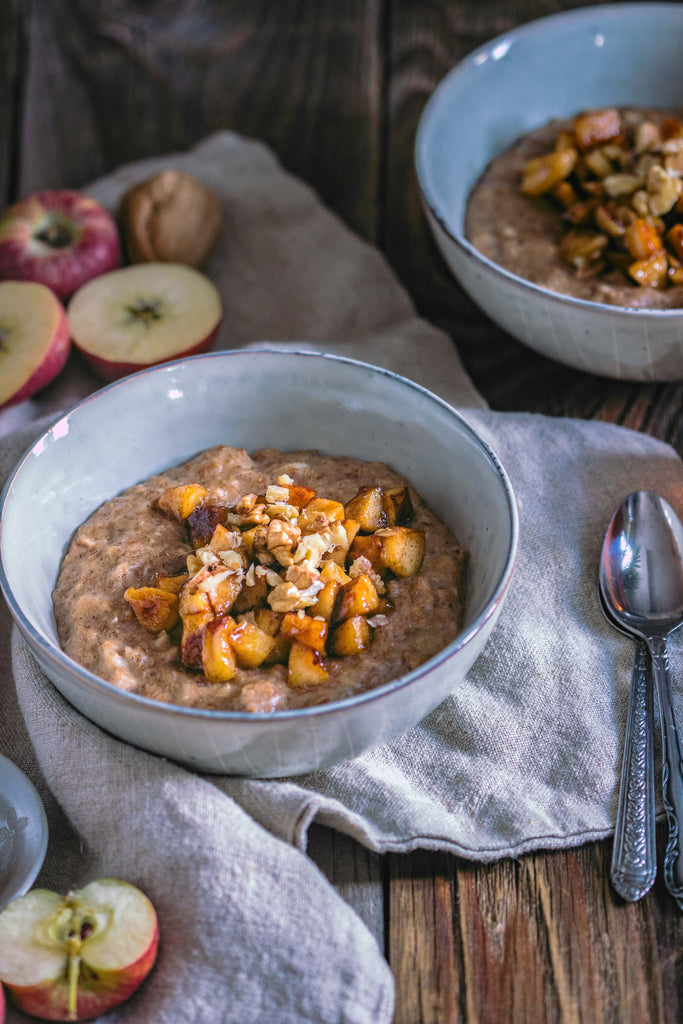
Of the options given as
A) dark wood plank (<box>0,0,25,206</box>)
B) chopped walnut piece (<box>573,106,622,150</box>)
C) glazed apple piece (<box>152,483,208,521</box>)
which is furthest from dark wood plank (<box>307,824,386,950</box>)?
dark wood plank (<box>0,0,25,206</box>)

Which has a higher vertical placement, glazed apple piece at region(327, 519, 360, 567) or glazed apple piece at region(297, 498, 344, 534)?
glazed apple piece at region(297, 498, 344, 534)

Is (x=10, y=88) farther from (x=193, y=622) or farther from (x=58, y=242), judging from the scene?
(x=193, y=622)

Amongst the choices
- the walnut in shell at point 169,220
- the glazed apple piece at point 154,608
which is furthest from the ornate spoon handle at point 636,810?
the walnut in shell at point 169,220

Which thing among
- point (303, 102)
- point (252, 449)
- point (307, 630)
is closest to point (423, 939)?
point (307, 630)

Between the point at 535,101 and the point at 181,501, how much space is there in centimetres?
169

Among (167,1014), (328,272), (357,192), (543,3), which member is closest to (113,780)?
(167,1014)

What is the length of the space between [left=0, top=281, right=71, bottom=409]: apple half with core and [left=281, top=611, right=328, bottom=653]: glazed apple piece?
1049 millimetres

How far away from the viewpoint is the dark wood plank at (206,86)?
122 inches

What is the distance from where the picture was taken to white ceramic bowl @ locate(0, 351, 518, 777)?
1461 mm

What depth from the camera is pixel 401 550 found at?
68.2 inches

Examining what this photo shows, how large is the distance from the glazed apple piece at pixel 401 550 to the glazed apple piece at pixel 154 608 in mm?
356

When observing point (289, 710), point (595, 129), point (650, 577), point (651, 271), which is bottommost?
point (650, 577)

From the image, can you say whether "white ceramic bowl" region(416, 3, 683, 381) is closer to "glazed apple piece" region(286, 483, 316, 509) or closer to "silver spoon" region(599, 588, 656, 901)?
"glazed apple piece" region(286, 483, 316, 509)

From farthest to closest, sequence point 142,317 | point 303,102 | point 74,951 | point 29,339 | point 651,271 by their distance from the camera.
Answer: point 303,102 → point 142,317 → point 29,339 → point 651,271 → point 74,951
